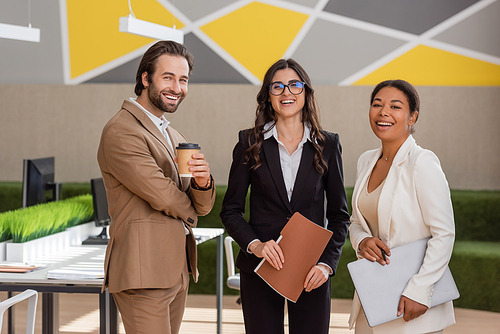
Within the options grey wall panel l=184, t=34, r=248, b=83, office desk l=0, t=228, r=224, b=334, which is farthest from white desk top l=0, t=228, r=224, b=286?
grey wall panel l=184, t=34, r=248, b=83

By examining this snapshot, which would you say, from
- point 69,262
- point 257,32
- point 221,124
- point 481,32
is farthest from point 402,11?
point 69,262

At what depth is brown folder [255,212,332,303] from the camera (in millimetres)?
1837

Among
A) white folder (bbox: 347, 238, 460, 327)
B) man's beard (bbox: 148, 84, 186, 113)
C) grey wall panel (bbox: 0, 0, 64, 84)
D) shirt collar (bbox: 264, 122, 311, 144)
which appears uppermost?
grey wall panel (bbox: 0, 0, 64, 84)

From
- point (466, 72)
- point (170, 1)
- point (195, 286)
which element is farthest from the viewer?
point (170, 1)

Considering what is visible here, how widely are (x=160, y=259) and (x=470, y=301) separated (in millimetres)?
3893

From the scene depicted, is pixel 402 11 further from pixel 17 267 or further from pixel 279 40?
pixel 17 267

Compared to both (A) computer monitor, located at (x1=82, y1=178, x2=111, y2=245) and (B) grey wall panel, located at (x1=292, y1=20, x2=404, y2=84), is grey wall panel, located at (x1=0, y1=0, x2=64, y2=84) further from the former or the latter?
(A) computer monitor, located at (x1=82, y1=178, x2=111, y2=245)

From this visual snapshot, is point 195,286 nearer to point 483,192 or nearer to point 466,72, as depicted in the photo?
point 483,192

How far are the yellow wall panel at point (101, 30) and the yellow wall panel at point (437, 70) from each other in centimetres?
273

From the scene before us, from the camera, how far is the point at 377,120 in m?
1.88

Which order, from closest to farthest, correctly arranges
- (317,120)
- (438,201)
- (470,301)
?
(438,201) → (317,120) → (470,301)

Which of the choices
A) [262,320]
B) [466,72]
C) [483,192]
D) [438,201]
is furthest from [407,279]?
[466,72]

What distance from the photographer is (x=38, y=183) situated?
12.7ft

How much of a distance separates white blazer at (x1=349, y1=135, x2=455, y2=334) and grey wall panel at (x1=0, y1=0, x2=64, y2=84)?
5870 millimetres
